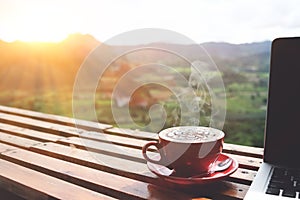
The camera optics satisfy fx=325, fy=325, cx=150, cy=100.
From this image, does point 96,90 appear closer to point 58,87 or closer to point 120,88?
point 120,88

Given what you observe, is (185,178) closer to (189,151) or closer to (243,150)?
(189,151)

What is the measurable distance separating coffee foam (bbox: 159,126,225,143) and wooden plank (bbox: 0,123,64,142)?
1.32 ft

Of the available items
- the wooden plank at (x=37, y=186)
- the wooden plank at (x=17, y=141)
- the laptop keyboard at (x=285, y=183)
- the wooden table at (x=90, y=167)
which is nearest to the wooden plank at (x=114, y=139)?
the wooden table at (x=90, y=167)

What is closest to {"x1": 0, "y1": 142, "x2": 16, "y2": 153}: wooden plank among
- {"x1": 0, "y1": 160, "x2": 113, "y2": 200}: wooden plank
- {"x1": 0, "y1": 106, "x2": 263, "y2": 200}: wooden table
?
{"x1": 0, "y1": 106, "x2": 263, "y2": 200}: wooden table

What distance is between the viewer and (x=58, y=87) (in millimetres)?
1483

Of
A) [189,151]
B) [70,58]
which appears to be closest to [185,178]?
[189,151]

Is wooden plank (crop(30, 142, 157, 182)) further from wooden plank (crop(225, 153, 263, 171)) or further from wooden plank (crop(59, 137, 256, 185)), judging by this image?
wooden plank (crop(225, 153, 263, 171))

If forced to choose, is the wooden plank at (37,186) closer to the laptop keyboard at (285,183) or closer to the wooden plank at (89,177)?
the wooden plank at (89,177)

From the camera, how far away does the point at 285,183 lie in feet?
1.70

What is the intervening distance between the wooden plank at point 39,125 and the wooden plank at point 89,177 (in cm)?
22

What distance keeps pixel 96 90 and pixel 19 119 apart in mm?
296

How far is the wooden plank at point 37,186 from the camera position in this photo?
0.55m

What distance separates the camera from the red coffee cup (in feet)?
1.78

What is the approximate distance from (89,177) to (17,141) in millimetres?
362
